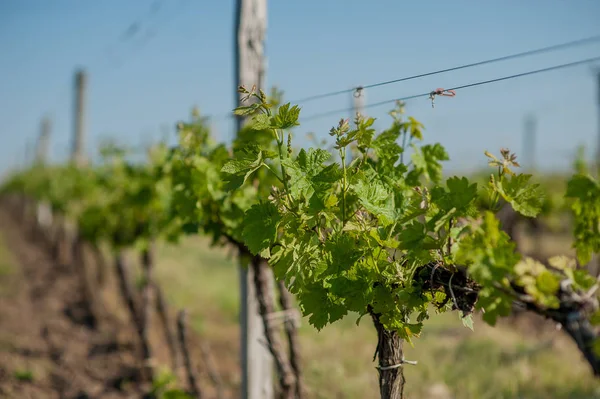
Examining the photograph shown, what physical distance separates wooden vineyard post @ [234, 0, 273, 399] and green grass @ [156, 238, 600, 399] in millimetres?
1036

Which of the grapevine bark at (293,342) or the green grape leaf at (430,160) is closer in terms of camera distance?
the green grape leaf at (430,160)

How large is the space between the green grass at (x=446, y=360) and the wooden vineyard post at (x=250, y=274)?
3.40 feet

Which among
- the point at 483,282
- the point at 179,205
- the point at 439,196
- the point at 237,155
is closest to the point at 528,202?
the point at 439,196

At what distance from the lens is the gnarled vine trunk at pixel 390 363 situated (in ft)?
7.13

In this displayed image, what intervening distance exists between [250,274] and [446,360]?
316 cm

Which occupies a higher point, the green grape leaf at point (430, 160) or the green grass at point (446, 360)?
the green grape leaf at point (430, 160)

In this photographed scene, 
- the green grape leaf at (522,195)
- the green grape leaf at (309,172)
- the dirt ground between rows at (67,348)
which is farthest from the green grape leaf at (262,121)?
the dirt ground between rows at (67,348)

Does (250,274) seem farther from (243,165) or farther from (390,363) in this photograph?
(243,165)

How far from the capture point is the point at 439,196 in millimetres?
1713

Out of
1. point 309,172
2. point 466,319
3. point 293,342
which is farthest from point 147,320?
point 466,319

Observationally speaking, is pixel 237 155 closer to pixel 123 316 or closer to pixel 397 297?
pixel 397 297

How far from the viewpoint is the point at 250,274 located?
3.81 metres

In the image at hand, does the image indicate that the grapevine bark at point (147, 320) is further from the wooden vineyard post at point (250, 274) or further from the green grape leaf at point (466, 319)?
the green grape leaf at point (466, 319)

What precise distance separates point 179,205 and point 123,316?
222 inches
